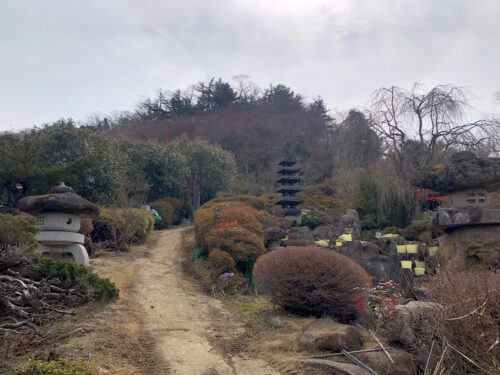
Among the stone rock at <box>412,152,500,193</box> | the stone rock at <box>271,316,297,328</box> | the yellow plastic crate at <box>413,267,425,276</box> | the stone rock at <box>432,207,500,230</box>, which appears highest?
the stone rock at <box>412,152,500,193</box>

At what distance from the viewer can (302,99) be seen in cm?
4706

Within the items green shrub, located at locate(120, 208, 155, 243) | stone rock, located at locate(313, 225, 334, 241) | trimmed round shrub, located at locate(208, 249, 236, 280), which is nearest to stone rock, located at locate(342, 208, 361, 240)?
stone rock, located at locate(313, 225, 334, 241)

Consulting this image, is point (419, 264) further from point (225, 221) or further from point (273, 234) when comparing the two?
point (225, 221)

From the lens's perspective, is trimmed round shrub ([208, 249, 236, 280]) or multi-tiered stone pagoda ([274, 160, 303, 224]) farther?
multi-tiered stone pagoda ([274, 160, 303, 224])

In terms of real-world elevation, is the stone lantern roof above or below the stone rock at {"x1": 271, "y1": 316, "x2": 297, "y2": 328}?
above

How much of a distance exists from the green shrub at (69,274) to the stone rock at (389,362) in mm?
4783

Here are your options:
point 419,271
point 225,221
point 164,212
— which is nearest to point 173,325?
point 225,221

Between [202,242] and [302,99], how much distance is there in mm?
35128

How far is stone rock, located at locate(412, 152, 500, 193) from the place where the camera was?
10.9 m

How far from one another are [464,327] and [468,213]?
6.11m

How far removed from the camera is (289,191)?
26094mm

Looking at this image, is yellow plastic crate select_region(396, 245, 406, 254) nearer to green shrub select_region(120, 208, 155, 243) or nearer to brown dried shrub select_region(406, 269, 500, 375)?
green shrub select_region(120, 208, 155, 243)

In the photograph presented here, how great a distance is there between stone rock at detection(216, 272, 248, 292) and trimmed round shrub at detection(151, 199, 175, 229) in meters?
12.9

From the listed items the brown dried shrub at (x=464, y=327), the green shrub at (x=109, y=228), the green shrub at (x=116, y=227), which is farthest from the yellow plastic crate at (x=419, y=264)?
the green shrub at (x=109, y=228)
